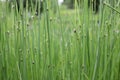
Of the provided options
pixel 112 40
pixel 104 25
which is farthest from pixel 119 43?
pixel 104 25

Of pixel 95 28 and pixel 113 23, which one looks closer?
pixel 113 23

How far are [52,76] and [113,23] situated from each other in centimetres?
44

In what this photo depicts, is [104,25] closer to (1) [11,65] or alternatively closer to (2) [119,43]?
(2) [119,43]

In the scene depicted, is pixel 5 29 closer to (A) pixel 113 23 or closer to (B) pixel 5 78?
(B) pixel 5 78

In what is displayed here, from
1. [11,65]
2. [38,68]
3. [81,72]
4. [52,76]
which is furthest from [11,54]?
[81,72]

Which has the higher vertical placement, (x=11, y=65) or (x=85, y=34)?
(x=85, y=34)

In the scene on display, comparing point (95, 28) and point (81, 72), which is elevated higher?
point (95, 28)

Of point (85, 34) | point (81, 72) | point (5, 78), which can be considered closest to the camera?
point (81, 72)

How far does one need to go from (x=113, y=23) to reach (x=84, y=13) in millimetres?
208

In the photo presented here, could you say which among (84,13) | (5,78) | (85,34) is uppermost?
(84,13)

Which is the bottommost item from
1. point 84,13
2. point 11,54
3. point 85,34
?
point 11,54

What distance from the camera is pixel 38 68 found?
1.36 m

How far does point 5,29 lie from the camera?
4.81ft

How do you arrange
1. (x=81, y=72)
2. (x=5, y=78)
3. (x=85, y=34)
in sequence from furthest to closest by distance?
1. (x=5, y=78)
2. (x=85, y=34)
3. (x=81, y=72)
